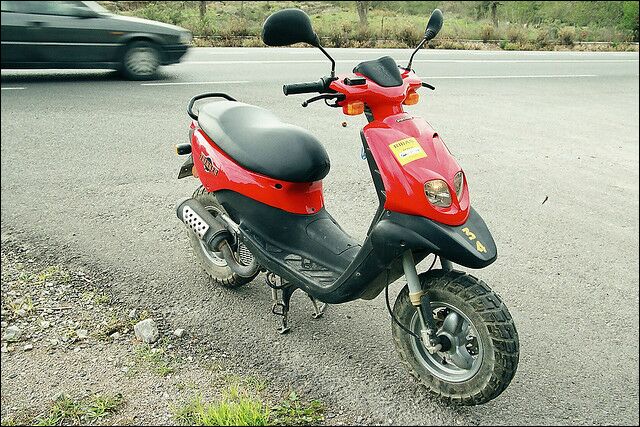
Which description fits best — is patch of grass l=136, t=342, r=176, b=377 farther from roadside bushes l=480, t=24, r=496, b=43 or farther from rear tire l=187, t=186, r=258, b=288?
roadside bushes l=480, t=24, r=496, b=43

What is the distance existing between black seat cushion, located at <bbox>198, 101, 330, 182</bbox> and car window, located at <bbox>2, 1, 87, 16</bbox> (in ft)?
20.1

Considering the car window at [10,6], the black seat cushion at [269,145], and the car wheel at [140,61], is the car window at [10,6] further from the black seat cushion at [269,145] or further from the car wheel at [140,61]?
the black seat cushion at [269,145]

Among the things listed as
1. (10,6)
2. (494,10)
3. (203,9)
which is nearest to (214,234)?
(10,6)

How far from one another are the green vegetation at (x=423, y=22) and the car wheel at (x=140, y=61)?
6.03 m

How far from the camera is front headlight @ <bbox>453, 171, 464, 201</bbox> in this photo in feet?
8.71

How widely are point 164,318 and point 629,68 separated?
48.5ft

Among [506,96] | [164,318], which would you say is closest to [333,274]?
[164,318]

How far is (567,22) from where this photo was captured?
62.6 feet

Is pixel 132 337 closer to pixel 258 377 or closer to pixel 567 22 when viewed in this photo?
pixel 258 377

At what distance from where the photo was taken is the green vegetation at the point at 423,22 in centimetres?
1650

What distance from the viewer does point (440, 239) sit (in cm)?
255

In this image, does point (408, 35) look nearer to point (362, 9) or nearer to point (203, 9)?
point (362, 9)

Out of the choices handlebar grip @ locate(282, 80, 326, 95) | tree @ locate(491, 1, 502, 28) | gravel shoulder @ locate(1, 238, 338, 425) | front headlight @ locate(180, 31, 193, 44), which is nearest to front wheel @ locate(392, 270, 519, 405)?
gravel shoulder @ locate(1, 238, 338, 425)

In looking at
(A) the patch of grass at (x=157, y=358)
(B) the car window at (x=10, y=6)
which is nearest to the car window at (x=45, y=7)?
(B) the car window at (x=10, y=6)
